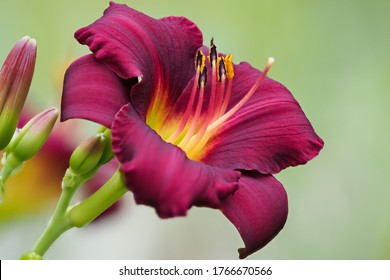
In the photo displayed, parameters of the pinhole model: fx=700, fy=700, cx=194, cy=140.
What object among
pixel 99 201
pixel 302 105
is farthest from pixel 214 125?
pixel 302 105

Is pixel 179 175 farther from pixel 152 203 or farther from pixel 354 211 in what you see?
pixel 354 211

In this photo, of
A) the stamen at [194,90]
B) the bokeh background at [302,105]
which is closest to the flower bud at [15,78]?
the stamen at [194,90]

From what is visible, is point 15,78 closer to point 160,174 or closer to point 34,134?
point 34,134

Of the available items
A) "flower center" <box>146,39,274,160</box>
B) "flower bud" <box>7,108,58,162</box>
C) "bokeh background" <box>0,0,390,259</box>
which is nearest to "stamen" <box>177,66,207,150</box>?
"flower center" <box>146,39,274,160</box>

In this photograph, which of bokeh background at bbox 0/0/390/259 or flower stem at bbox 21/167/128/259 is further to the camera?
bokeh background at bbox 0/0/390/259

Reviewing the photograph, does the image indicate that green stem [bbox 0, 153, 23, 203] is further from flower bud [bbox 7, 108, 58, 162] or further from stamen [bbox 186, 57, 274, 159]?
stamen [bbox 186, 57, 274, 159]

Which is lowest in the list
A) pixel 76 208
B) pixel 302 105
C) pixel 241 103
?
pixel 302 105
